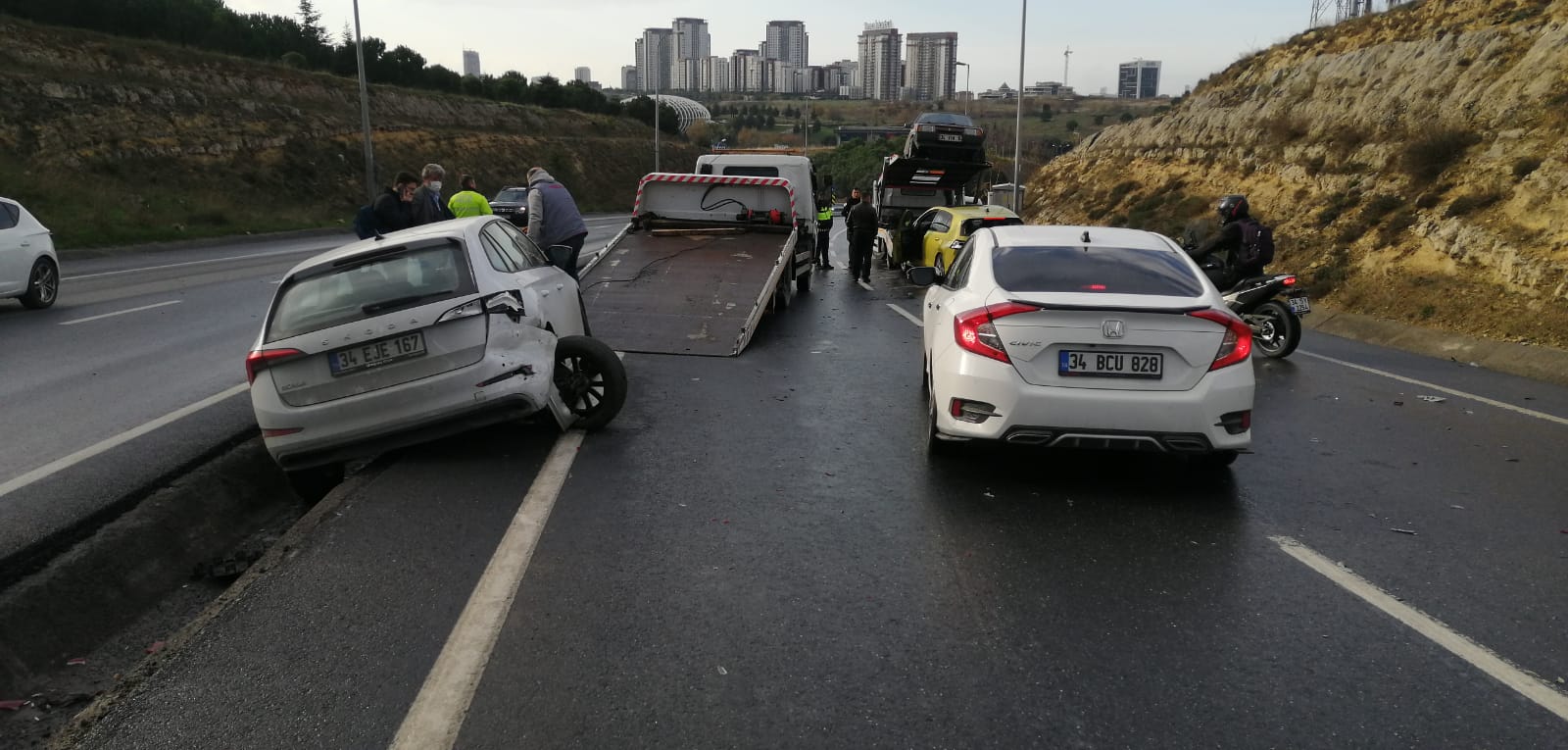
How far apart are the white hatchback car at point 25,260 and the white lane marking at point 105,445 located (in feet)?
22.3

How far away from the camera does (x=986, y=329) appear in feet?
20.5

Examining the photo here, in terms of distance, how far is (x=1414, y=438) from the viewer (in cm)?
779

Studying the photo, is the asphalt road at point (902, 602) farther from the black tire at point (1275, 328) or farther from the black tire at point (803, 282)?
the black tire at point (803, 282)

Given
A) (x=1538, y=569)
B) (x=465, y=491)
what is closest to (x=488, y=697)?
(x=465, y=491)

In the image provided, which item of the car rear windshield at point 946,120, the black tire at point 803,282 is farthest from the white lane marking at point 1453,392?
the car rear windshield at point 946,120

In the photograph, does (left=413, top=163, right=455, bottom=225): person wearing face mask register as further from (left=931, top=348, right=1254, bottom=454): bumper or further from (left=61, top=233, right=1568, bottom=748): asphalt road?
(left=931, top=348, right=1254, bottom=454): bumper

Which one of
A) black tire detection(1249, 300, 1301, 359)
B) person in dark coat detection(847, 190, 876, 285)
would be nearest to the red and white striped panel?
person in dark coat detection(847, 190, 876, 285)

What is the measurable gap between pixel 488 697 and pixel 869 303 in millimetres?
13601

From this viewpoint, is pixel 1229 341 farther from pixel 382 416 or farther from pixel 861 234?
pixel 861 234

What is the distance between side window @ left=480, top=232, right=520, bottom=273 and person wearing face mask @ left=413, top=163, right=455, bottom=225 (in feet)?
15.9

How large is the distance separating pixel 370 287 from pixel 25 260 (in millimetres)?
10329

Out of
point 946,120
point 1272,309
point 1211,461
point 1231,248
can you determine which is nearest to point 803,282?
point 1231,248

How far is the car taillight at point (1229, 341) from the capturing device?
6.03 meters

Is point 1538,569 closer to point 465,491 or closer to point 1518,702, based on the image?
point 1518,702
